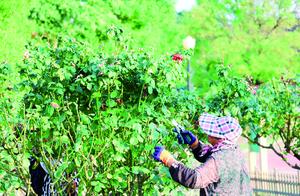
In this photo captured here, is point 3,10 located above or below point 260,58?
below

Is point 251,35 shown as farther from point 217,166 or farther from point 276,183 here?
point 217,166

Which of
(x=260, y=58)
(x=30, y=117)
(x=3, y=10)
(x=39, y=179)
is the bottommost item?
(x=39, y=179)

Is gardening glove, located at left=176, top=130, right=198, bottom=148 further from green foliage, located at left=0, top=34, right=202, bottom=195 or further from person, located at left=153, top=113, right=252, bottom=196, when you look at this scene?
person, located at left=153, top=113, right=252, bottom=196

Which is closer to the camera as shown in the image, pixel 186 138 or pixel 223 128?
pixel 223 128

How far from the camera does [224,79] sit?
4.97 m

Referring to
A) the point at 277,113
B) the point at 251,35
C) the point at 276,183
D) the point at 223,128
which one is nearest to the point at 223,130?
the point at 223,128

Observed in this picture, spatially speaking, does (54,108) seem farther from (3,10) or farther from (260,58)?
(260,58)

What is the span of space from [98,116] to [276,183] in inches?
343

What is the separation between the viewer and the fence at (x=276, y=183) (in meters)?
11.2

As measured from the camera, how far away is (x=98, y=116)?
406 cm

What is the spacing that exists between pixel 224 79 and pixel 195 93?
37 cm

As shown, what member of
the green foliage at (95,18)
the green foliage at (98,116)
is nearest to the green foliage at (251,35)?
the green foliage at (95,18)

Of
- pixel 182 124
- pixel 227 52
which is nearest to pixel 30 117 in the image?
pixel 182 124

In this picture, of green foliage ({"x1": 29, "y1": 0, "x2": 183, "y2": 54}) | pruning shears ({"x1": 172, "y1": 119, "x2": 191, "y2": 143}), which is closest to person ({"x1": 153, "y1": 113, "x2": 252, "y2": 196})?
pruning shears ({"x1": 172, "y1": 119, "x2": 191, "y2": 143})
